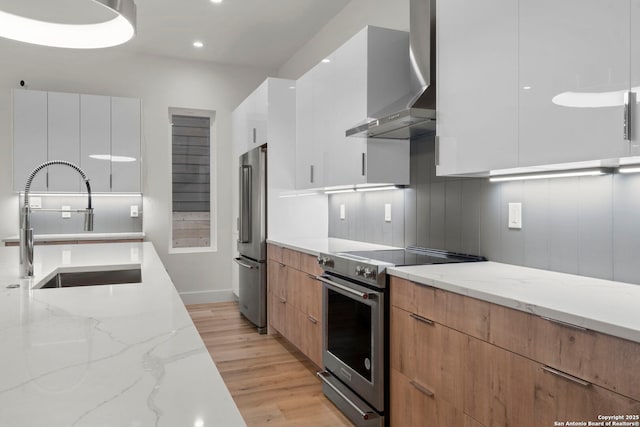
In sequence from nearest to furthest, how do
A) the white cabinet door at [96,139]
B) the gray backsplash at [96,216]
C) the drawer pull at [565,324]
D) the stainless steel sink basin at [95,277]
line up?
the drawer pull at [565,324]
the stainless steel sink basin at [95,277]
the white cabinet door at [96,139]
the gray backsplash at [96,216]

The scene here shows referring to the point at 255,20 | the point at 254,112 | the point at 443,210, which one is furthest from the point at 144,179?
the point at 443,210

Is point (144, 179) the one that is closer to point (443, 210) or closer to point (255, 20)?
point (255, 20)

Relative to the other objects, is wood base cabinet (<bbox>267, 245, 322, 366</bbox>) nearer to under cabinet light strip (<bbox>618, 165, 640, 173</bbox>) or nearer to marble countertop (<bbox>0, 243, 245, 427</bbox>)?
marble countertop (<bbox>0, 243, 245, 427</bbox>)

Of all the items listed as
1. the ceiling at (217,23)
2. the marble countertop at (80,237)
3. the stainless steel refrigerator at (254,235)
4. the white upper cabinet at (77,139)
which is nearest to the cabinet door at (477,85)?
the ceiling at (217,23)

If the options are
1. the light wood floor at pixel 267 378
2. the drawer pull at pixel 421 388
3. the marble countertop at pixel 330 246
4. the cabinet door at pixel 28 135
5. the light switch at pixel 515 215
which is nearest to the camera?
the drawer pull at pixel 421 388

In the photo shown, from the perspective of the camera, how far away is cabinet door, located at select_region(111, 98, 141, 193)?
4.79 m

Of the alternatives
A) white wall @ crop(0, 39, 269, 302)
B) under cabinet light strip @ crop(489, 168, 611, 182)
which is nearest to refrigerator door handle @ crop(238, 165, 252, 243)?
white wall @ crop(0, 39, 269, 302)

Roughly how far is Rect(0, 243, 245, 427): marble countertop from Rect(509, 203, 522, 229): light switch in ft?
5.26

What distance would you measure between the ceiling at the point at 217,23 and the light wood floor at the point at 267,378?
9.96 ft

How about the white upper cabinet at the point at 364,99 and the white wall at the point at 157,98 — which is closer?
the white upper cabinet at the point at 364,99

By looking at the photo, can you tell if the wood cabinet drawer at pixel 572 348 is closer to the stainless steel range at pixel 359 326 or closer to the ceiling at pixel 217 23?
the stainless steel range at pixel 359 326

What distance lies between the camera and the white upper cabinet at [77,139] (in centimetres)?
450

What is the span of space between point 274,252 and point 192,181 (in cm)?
225

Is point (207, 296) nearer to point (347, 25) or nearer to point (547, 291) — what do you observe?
point (347, 25)
